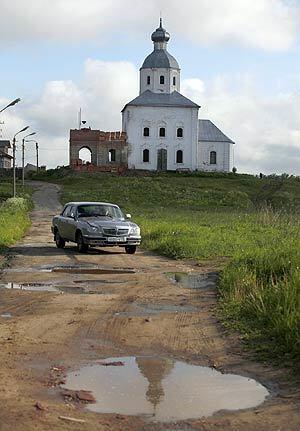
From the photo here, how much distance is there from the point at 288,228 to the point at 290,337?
16.7 m

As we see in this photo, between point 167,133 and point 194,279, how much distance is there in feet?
255

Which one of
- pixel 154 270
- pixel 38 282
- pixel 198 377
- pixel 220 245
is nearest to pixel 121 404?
pixel 198 377

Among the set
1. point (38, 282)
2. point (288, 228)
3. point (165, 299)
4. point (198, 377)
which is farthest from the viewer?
point (288, 228)

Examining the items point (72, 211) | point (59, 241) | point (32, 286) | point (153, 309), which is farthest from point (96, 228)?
point (153, 309)

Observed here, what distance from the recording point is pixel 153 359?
322 inches

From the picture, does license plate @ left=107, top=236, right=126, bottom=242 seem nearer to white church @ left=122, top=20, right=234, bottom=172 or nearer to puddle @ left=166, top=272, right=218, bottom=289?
puddle @ left=166, top=272, right=218, bottom=289

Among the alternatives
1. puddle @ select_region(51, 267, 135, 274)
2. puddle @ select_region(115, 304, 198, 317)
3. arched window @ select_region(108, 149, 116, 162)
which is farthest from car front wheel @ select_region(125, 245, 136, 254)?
arched window @ select_region(108, 149, 116, 162)

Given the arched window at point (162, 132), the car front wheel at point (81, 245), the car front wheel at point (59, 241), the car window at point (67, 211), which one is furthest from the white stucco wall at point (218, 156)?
the car front wheel at point (81, 245)

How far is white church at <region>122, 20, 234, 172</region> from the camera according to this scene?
9212cm

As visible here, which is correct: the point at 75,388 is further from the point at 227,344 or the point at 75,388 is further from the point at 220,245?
the point at 220,245

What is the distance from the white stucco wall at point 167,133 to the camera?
92000 mm

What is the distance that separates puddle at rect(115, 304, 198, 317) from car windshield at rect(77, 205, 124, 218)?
11723mm

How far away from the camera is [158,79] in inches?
3708

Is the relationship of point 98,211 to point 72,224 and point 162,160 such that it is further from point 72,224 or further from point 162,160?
point 162,160
